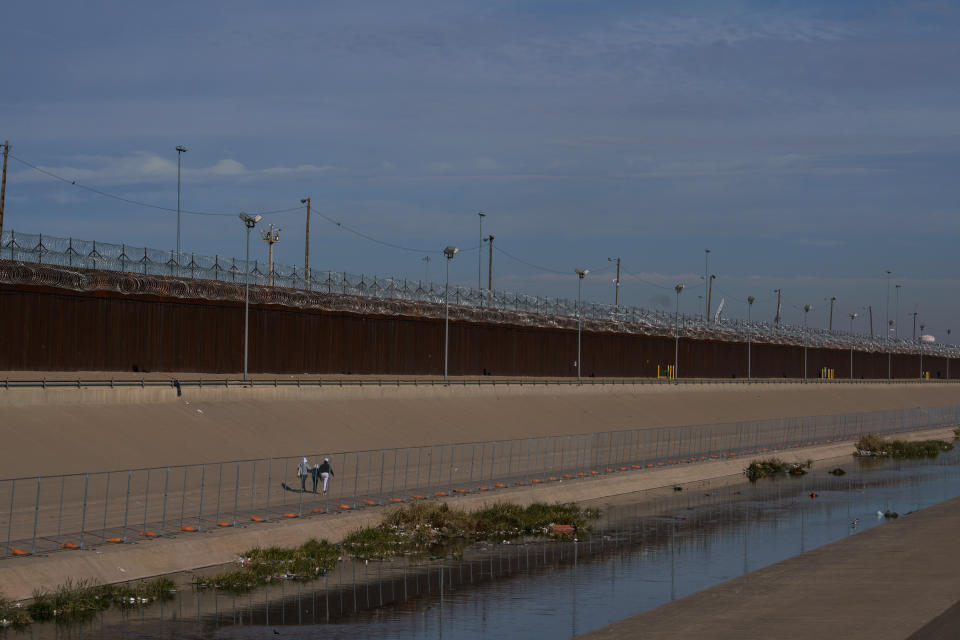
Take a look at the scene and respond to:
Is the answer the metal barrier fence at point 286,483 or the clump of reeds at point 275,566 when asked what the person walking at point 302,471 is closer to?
the metal barrier fence at point 286,483

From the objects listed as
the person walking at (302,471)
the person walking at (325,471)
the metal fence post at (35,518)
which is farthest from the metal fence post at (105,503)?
the person walking at (325,471)

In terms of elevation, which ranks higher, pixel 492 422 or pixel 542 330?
pixel 542 330

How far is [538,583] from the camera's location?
2459 centimetres

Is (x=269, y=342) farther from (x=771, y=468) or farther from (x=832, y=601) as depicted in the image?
(x=832, y=601)

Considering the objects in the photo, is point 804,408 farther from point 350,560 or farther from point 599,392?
point 350,560

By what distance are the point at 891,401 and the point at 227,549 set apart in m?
97.4

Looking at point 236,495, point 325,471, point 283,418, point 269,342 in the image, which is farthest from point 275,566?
point 269,342

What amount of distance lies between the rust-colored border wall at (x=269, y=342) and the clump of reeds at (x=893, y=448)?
1120 inches

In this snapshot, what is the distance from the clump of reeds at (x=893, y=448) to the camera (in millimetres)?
60219

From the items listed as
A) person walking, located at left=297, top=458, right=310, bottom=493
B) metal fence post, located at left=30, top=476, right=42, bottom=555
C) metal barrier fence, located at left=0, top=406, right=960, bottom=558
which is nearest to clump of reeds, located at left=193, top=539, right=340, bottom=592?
metal barrier fence, located at left=0, top=406, right=960, bottom=558

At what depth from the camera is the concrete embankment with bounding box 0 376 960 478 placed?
36.5m

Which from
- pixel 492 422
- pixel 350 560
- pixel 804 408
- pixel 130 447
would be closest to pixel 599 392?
pixel 492 422

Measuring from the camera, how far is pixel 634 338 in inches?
4001

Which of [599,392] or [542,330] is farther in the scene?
[542,330]
